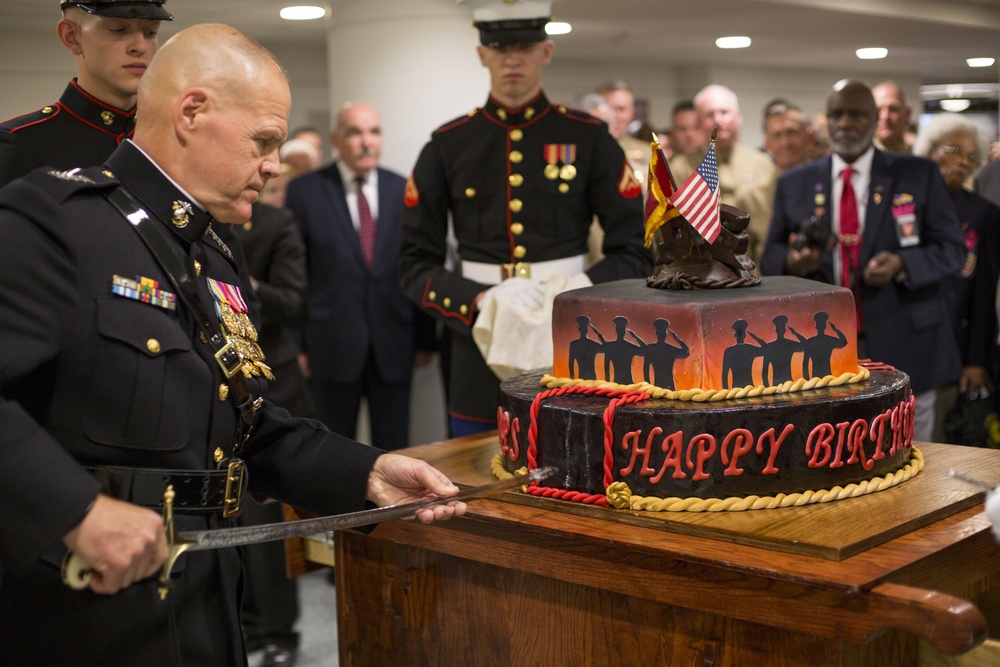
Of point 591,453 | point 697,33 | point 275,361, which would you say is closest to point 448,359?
point 275,361

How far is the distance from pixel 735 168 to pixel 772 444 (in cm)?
395

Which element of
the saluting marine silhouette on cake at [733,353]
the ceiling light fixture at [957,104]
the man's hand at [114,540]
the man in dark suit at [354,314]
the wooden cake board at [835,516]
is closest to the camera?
the man's hand at [114,540]

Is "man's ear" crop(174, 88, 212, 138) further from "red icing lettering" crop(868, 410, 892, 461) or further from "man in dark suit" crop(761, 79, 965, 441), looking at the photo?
"man in dark suit" crop(761, 79, 965, 441)

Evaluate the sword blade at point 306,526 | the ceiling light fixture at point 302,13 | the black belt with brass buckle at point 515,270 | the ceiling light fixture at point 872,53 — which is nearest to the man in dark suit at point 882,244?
the black belt with brass buckle at point 515,270

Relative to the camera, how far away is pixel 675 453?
77.5 inches

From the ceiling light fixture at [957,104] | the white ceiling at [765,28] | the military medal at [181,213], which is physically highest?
the white ceiling at [765,28]

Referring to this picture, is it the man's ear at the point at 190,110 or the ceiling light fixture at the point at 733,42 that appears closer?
the man's ear at the point at 190,110

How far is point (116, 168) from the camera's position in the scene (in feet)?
5.29

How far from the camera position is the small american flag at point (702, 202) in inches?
85.7

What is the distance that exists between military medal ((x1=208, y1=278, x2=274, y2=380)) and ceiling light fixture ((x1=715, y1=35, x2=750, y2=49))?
804 cm

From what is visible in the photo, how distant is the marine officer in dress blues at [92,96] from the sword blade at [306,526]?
108 centimetres

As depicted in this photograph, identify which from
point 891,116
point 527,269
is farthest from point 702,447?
point 891,116

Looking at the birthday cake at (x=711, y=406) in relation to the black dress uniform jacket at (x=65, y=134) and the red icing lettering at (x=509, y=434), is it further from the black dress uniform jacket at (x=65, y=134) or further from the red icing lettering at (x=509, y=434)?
the black dress uniform jacket at (x=65, y=134)

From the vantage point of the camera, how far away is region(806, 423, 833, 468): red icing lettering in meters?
2.00
